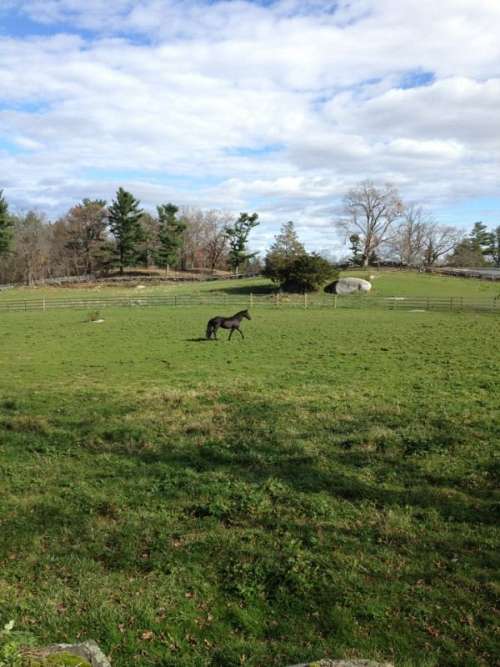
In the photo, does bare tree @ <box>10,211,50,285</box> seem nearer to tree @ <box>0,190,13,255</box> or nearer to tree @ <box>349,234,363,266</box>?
tree @ <box>0,190,13,255</box>

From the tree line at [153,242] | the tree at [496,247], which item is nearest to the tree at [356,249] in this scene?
the tree line at [153,242]

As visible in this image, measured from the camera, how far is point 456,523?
5.23m

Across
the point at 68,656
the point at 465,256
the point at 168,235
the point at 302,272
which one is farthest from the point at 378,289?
the point at 68,656

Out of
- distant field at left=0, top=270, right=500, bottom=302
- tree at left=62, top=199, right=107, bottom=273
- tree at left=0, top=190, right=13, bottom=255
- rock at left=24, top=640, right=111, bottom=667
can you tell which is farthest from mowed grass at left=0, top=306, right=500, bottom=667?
tree at left=62, top=199, right=107, bottom=273

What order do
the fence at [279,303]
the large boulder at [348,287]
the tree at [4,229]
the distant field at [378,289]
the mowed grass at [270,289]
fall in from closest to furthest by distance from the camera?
the fence at [279,303]
the large boulder at [348,287]
the mowed grass at [270,289]
the distant field at [378,289]
the tree at [4,229]

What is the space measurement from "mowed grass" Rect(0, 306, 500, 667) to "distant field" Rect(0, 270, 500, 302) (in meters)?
37.8

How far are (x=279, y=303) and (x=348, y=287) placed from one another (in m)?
10.3

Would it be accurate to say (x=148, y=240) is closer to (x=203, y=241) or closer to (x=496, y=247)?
(x=203, y=241)

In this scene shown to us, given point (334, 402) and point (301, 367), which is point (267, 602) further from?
point (301, 367)

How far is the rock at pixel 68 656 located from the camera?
2117 mm

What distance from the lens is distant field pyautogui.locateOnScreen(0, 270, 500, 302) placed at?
156ft

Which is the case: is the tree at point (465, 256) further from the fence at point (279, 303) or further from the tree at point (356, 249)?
the fence at point (279, 303)

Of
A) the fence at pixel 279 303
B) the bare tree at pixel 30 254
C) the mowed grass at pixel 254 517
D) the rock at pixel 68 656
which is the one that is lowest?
the mowed grass at pixel 254 517

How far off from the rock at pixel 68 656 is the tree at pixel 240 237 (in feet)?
257
